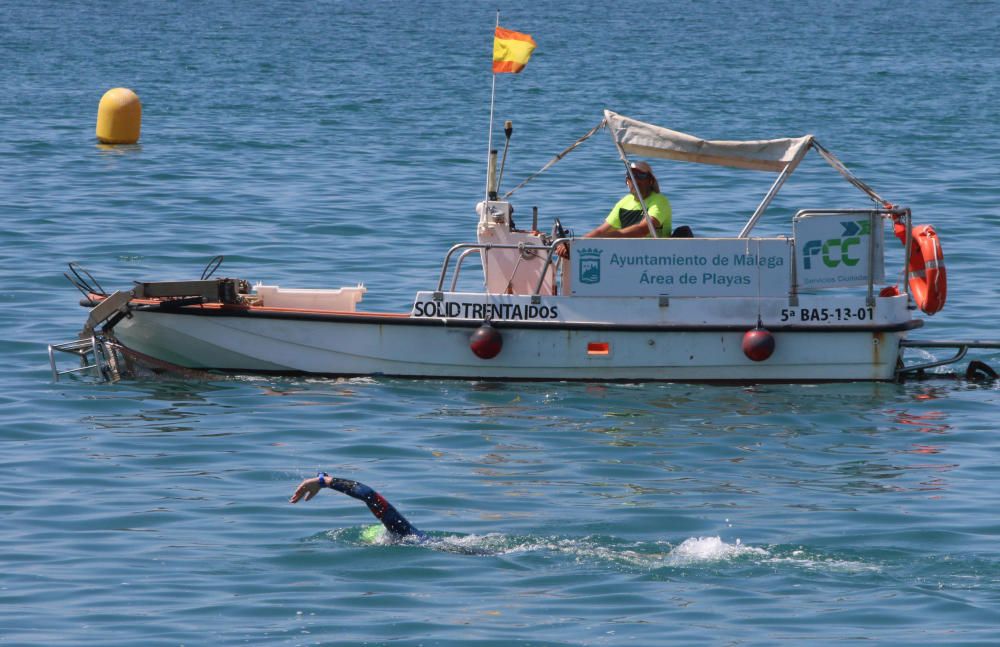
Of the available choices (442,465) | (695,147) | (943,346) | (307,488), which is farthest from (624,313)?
(307,488)

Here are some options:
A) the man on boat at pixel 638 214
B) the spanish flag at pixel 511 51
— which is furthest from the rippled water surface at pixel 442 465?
the spanish flag at pixel 511 51

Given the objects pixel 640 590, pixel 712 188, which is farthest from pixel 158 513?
pixel 712 188

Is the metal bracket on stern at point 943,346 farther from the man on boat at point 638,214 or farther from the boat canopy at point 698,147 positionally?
the man on boat at point 638,214

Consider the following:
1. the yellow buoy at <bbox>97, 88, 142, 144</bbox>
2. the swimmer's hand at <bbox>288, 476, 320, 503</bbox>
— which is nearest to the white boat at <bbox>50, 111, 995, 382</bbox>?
the swimmer's hand at <bbox>288, 476, 320, 503</bbox>

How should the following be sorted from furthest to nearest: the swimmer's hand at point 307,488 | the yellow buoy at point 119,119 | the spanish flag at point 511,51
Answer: the yellow buoy at point 119,119 < the spanish flag at point 511,51 < the swimmer's hand at point 307,488

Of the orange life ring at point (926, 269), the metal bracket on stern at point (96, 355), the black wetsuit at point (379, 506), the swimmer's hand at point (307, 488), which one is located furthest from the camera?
the metal bracket on stern at point (96, 355)

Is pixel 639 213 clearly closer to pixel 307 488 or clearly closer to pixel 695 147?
pixel 695 147

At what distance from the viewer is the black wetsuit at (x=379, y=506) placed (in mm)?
10523

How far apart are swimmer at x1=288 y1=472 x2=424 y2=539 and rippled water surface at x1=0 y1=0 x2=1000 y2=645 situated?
182 mm

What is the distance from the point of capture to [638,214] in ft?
50.4

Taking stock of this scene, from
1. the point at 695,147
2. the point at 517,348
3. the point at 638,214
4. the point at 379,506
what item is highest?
the point at 695,147

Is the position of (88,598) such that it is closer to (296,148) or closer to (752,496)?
(752,496)

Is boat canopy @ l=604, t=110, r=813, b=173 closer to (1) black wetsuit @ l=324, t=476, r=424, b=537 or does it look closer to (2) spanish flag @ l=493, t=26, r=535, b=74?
(2) spanish flag @ l=493, t=26, r=535, b=74

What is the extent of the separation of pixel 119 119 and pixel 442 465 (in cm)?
2087
